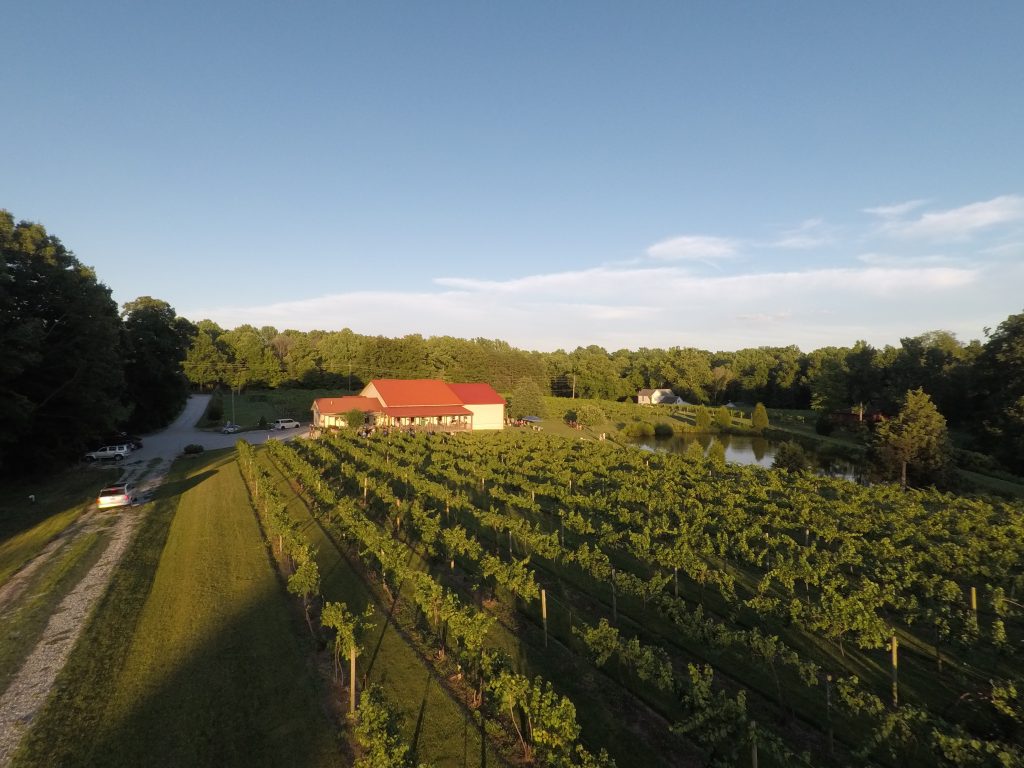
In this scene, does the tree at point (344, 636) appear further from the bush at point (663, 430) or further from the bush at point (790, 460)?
the bush at point (663, 430)

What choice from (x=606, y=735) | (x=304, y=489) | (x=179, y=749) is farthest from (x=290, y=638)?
(x=304, y=489)

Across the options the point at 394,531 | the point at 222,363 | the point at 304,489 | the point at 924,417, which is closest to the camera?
the point at 394,531

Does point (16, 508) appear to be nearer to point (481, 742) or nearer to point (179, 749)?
point (179, 749)

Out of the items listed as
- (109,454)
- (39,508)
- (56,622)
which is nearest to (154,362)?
(109,454)

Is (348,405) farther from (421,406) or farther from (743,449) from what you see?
(743,449)

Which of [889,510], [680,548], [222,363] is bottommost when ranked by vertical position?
[889,510]

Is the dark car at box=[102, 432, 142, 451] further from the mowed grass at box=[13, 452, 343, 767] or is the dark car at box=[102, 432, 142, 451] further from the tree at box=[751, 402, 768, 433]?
the tree at box=[751, 402, 768, 433]

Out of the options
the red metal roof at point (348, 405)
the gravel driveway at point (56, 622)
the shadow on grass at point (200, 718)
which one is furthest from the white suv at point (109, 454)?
the shadow on grass at point (200, 718)
